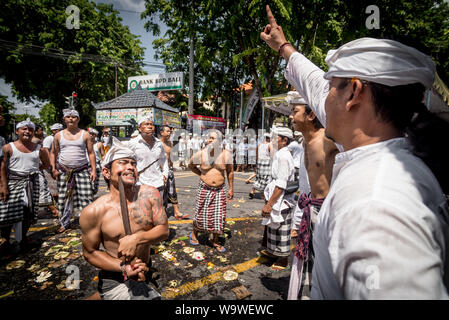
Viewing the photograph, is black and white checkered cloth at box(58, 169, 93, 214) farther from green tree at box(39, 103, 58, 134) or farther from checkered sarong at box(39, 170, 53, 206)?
green tree at box(39, 103, 58, 134)

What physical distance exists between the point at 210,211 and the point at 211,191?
39 centimetres

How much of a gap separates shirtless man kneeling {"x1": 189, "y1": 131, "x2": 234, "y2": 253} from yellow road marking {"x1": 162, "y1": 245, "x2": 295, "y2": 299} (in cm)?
55

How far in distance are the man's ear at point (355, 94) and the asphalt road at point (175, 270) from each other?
270 cm

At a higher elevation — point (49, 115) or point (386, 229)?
point (49, 115)

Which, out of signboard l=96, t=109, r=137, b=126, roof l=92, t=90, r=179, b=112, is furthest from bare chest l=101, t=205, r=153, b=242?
signboard l=96, t=109, r=137, b=126

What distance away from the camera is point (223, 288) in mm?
2982

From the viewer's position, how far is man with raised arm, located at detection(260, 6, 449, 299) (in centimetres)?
59

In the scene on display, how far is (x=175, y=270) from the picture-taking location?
3.38 m

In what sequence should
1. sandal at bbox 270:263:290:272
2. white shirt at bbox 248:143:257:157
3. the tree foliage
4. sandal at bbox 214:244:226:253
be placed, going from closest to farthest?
1. sandal at bbox 270:263:290:272
2. sandal at bbox 214:244:226:253
3. the tree foliage
4. white shirt at bbox 248:143:257:157

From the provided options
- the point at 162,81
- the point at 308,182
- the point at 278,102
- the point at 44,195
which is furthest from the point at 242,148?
the point at 308,182

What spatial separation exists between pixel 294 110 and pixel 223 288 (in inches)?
96.4

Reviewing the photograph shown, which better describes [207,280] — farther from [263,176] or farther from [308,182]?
[263,176]

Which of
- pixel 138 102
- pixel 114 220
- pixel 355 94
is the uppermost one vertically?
pixel 138 102
